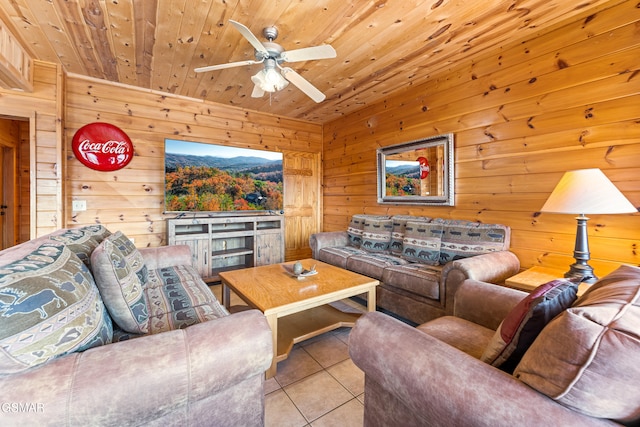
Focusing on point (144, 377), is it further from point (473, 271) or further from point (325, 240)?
point (325, 240)

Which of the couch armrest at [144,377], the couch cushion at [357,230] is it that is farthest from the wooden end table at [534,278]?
the couch armrest at [144,377]

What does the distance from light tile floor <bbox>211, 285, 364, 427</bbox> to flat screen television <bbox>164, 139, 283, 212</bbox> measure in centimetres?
231

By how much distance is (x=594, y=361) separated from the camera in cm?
58

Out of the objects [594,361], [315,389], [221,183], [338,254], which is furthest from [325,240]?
[594,361]

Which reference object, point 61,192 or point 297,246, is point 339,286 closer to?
point 297,246

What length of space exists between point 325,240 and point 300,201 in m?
1.33

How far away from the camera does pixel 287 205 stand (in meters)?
4.43

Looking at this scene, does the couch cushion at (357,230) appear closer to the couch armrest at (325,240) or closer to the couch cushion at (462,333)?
the couch armrest at (325,240)

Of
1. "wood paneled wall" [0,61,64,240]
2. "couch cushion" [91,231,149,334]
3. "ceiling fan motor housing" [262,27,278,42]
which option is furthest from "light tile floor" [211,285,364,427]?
"wood paneled wall" [0,61,64,240]

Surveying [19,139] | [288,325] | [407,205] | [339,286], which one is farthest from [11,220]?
[407,205]

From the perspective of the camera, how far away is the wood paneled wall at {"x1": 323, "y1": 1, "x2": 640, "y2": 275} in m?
1.87

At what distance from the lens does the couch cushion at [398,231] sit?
3066 millimetres

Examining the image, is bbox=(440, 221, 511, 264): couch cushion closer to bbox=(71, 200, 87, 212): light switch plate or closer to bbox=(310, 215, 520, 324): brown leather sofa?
bbox=(310, 215, 520, 324): brown leather sofa

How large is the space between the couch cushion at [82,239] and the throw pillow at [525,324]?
71.1 inches
